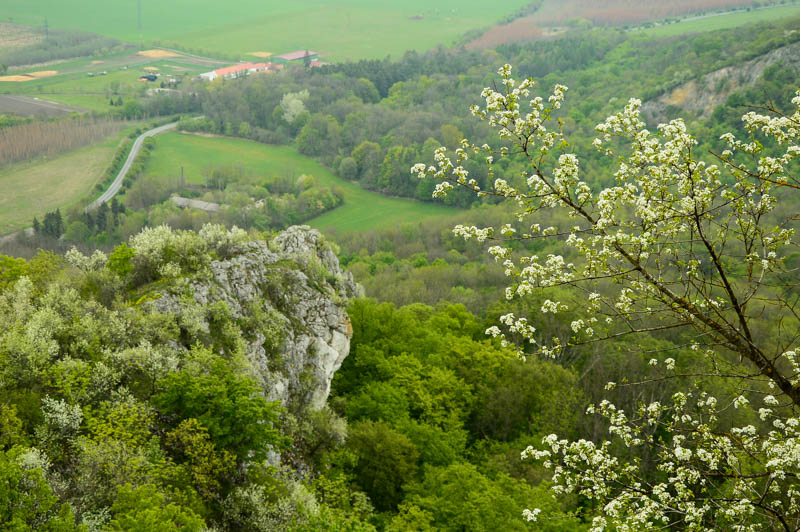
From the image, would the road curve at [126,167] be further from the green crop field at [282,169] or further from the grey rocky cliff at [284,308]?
the grey rocky cliff at [284,308]

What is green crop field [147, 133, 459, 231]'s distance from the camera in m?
111

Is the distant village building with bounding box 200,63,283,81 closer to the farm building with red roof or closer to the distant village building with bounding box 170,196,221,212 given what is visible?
the farm building with red roof

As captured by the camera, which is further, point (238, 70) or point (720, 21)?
point (238, 70)

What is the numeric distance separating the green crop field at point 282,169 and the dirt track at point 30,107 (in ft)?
68.4

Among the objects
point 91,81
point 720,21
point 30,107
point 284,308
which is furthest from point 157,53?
point 284,308

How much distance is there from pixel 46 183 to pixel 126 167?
1715 centimetres

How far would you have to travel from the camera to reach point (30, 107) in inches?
5015

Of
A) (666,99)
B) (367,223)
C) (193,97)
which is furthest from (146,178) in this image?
(666,99)

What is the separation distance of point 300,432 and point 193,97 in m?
147

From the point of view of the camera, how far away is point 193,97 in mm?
158625

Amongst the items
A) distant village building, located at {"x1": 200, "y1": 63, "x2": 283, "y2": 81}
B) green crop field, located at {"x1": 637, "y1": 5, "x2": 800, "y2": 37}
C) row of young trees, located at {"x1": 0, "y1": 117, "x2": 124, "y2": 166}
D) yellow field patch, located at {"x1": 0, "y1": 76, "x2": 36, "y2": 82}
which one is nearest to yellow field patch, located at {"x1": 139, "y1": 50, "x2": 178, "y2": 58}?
distant village building, located at {"x1": 200, "y1": 63, "x2": 283, "y2": 81}

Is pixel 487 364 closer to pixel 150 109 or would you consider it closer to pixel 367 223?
Answer: pixel 367 223

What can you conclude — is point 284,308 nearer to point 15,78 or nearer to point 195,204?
point 195,204

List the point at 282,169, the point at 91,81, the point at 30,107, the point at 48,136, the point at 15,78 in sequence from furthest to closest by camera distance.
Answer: the point at 91,81 → the point at 15,78 → the point at 282,169 → the point at 30,107 → the point at 48,136
